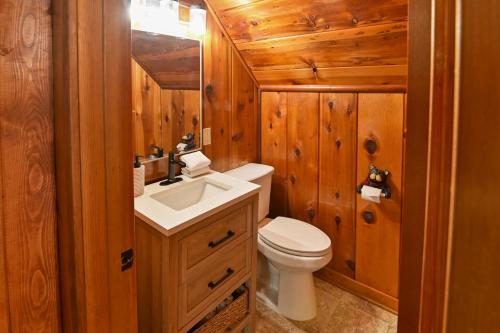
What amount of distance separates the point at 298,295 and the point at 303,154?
38.0 inches

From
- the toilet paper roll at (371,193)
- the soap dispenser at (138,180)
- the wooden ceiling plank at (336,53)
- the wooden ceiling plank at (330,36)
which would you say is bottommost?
the toilet paper roll at (371,193)

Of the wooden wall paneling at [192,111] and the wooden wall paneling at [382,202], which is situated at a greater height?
the wooden wall paneling at [192,111]

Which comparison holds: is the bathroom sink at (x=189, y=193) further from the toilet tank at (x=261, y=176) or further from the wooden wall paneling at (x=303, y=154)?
the wooden wall paneling at (x=303, y=154)

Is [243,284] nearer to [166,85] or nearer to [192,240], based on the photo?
[192,240]

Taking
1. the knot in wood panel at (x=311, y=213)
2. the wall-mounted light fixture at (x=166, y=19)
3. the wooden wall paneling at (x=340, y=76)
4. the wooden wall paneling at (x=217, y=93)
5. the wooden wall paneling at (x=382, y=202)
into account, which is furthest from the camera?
the knot in wood panel at (x=311, y=213)

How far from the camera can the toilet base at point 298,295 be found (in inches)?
81.0

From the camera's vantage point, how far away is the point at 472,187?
386 millimetres

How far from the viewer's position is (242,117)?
246 centimetres

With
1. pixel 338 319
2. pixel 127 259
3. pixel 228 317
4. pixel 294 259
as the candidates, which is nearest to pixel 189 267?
pixel 228 317

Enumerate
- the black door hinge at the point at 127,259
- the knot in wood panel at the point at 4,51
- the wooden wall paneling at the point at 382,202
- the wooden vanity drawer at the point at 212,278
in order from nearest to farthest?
the knot in wood panel at the point at 4,51 < the black door hinge at the point at 127,259 < the wooden vanity drawer at the point at 212,278 < the wooden wall paneling at the point at 382,202

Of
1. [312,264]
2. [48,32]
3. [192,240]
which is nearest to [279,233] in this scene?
[312,264]

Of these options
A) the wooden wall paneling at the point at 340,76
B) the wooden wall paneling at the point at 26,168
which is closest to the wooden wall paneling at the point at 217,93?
the wooden wall paneling at the point at 340,76

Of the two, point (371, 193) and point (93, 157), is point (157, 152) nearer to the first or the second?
point (93, 157)

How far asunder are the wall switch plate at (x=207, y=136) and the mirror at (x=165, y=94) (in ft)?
0.16
